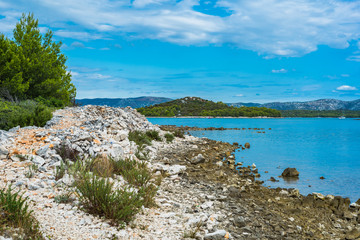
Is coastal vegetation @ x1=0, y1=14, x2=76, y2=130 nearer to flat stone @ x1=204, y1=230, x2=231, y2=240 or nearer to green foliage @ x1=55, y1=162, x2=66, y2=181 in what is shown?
green foliage @ x1=55, y1=162, x2=66, y2=181

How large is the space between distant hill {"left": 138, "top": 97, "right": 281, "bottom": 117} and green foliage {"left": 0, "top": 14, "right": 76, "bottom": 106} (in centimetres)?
8513

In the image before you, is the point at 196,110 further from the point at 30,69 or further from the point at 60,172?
the point at 60,172

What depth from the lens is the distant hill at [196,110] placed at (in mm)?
118400

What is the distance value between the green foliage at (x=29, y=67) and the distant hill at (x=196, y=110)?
279 feet

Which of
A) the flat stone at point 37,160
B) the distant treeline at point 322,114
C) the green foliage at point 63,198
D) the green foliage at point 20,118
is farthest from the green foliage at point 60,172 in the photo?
the distant treeline at point 322,114

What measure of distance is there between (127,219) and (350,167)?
61.4 ft

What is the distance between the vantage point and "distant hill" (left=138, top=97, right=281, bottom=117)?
4661 inches

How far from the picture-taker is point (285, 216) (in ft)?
22.2

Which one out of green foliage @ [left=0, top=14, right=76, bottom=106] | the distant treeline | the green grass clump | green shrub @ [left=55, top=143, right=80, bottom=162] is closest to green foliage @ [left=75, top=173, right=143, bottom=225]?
the green grass clump

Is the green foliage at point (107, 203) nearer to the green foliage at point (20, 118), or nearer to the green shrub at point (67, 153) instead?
the green shrub at point (67, 153)

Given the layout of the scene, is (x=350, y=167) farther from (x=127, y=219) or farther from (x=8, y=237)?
(x=8, y=237)

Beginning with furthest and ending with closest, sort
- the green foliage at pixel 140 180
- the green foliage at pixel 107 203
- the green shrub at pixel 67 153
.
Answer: the green shrub at pixel 67 153, the green foliage at pixel 140 180, the green foliage at pixel 107 203

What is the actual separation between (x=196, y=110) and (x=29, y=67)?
104123 mm

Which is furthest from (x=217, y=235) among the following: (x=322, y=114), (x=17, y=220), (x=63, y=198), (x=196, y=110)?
(x=322, y=114)
